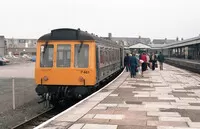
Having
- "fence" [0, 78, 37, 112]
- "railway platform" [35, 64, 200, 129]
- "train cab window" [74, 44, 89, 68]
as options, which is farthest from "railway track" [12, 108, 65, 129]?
"train cab window" [74, 44, 89, 68]

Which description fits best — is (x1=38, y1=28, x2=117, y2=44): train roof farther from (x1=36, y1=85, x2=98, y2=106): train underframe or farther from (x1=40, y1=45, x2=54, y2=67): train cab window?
(x1=36, y1=85, x2=98, y2=106): train underframe

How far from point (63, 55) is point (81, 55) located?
2.38ft

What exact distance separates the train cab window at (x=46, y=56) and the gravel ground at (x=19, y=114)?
6.31ft

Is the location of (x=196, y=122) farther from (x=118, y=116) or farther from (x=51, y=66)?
(x=51, y=66)

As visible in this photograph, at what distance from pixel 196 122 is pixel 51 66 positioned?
685cm

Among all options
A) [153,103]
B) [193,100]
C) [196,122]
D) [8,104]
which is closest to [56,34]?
[8,104]

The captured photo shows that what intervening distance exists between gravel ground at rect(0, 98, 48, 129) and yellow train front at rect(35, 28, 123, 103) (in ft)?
3.02

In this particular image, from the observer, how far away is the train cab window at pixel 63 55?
44.9 feet

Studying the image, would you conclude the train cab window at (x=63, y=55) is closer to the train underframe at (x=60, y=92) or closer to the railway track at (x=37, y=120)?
the train underframe at (x=60, y=92)

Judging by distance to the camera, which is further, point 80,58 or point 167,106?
point 80,58

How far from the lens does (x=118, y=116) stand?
9.30 m

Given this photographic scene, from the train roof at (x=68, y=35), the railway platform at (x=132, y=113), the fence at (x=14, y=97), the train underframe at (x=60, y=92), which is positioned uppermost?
the train roof at (x=68, y=35)

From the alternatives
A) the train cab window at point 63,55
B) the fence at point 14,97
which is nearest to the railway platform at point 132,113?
the train cab window at point 63,55

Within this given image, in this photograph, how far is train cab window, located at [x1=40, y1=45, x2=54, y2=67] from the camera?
13.8 metres
